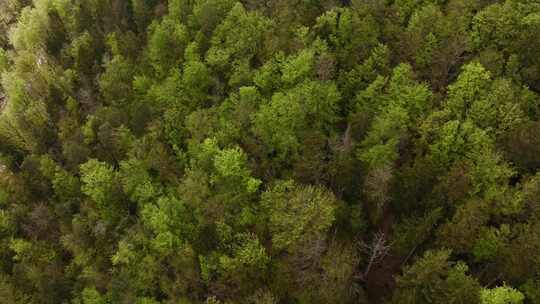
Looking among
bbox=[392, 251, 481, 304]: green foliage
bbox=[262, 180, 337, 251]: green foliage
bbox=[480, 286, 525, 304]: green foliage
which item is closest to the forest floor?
bbox=[392, 251, 481, 304]: green foliage

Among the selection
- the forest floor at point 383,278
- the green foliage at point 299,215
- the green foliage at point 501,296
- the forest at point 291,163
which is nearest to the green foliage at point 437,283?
the forest at point 291,163

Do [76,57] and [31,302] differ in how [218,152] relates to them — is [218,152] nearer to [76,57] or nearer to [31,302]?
[31,302]

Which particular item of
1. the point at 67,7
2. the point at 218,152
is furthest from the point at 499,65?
the point at 67,7

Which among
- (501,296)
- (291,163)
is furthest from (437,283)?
(291,163)

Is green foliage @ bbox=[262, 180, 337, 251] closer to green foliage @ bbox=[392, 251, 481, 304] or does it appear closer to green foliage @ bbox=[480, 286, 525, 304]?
green foliage @ bbox=[392, 251, 481, 304]

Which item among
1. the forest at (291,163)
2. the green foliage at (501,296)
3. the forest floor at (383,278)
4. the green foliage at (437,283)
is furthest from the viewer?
the forest floor at (383,278)

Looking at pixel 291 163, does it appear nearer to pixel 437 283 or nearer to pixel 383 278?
pixel 383 278

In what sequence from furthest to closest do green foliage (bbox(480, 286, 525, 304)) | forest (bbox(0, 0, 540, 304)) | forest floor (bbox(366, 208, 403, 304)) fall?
forest floor (bbox(366, 208, 403, 304)) → forest (bbox(0, 0, 540, 304)) → green foliage (bbox(480, 286, 525, 304))

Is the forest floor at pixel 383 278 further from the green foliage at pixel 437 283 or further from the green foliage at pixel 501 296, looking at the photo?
the green foliage at pixel 501 296
